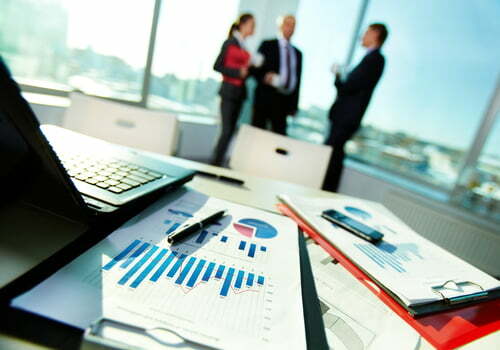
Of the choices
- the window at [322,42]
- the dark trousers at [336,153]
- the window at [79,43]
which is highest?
the window at [322,42]

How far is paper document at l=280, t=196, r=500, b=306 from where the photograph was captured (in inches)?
19.4

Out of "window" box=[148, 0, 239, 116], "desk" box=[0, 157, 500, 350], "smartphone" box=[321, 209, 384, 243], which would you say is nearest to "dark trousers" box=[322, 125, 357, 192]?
"window" box=[148, 0, 239, 116]

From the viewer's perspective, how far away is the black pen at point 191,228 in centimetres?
48

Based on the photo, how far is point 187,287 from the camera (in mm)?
385

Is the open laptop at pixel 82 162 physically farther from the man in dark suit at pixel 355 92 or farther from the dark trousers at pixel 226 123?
the dark trousers at pixel 226 123

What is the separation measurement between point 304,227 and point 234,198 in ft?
0.73

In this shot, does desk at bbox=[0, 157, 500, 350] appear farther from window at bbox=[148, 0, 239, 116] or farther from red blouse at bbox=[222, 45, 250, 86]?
window at bbox=[148, 0, 239, 116]

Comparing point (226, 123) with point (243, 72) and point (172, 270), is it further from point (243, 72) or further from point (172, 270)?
point (172, 270)

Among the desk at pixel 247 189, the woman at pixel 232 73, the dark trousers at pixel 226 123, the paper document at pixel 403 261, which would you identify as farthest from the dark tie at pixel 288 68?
the paper document at pixel 403 261

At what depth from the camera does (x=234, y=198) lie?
0.82 metres

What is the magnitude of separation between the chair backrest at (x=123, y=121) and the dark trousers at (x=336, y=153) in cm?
196

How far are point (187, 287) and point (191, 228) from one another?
0.49ft

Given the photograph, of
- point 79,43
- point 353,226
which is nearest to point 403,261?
point 353,226

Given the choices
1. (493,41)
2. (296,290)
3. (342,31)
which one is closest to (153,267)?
(296,290)
